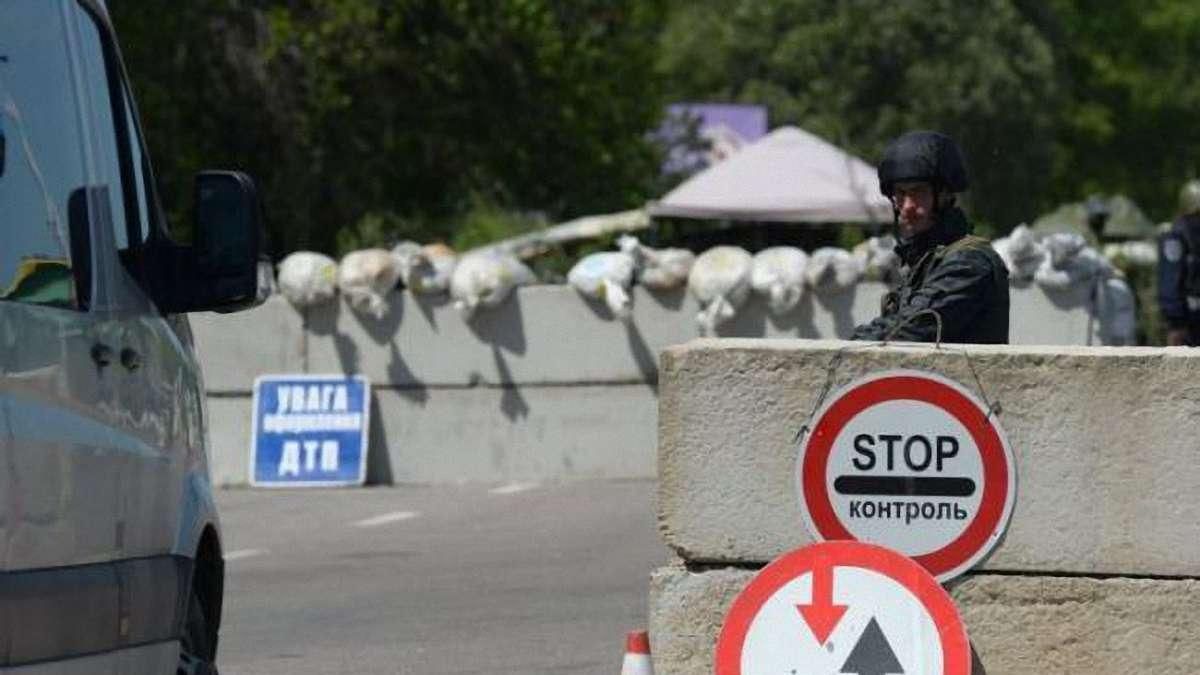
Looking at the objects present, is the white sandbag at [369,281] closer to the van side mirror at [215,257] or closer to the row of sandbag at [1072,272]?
the row of sandbag at [1072,272]

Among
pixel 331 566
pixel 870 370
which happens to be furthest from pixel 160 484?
pixel 331 566

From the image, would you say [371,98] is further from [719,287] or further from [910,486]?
[910,486]

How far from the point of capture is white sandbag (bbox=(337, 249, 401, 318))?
21000 mm

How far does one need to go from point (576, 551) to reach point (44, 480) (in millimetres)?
9720

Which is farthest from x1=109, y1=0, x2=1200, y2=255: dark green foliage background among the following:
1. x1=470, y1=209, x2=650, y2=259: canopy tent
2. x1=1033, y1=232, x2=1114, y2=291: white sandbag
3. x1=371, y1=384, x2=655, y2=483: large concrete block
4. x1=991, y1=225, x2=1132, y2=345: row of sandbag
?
x1=1033, y1=232, x2=1114, y2=291: white sandbag

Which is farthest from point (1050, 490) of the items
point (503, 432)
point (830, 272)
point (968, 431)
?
point (503, 432)

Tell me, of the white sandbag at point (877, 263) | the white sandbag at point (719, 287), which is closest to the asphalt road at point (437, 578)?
the white sandbag at point (719, 287)

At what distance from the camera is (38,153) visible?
6.12 m

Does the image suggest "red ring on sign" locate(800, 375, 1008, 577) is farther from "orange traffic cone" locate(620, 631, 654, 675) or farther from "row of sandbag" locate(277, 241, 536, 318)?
"row of sandbag" locate(277, 241, 536, 318)

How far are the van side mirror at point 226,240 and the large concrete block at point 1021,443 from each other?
1.07m

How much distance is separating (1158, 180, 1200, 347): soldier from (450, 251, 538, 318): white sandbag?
15.5 ft

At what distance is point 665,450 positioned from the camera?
24.2 ft

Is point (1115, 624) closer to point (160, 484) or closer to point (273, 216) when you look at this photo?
point (160, 484)

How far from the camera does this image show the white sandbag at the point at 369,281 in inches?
827
